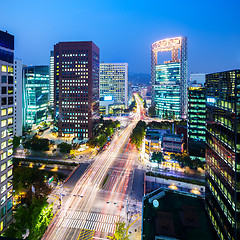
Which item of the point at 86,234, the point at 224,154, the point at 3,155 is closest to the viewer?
the point at 224,154

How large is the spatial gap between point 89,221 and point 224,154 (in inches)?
1131

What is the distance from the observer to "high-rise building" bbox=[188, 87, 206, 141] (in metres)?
75.8

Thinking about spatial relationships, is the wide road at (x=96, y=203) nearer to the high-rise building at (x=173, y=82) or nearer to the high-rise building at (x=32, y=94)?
the high-rise building at (x=32, y=94)

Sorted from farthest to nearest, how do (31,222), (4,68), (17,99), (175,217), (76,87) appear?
(76,87) < (17,99) < (4,68) < (31,222) < (175,217)

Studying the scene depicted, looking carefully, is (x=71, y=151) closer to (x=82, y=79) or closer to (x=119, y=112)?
(x=82, y=79)

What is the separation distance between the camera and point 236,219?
74.0 feet

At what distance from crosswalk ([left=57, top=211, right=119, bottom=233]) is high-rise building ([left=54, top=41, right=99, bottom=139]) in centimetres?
6646

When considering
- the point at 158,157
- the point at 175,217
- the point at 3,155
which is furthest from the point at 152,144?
the point at 3,155

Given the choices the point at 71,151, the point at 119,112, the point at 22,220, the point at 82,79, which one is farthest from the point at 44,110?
the point at 22,220

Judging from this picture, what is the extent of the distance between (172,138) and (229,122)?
47.1 m

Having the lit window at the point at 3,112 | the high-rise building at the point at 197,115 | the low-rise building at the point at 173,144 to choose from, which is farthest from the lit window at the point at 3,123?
the high-rise building at the point at 197,115

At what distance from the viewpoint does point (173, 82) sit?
15400cm

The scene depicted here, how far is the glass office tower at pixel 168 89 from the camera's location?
153 m

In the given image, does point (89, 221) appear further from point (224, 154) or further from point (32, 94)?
point (32, 94)
